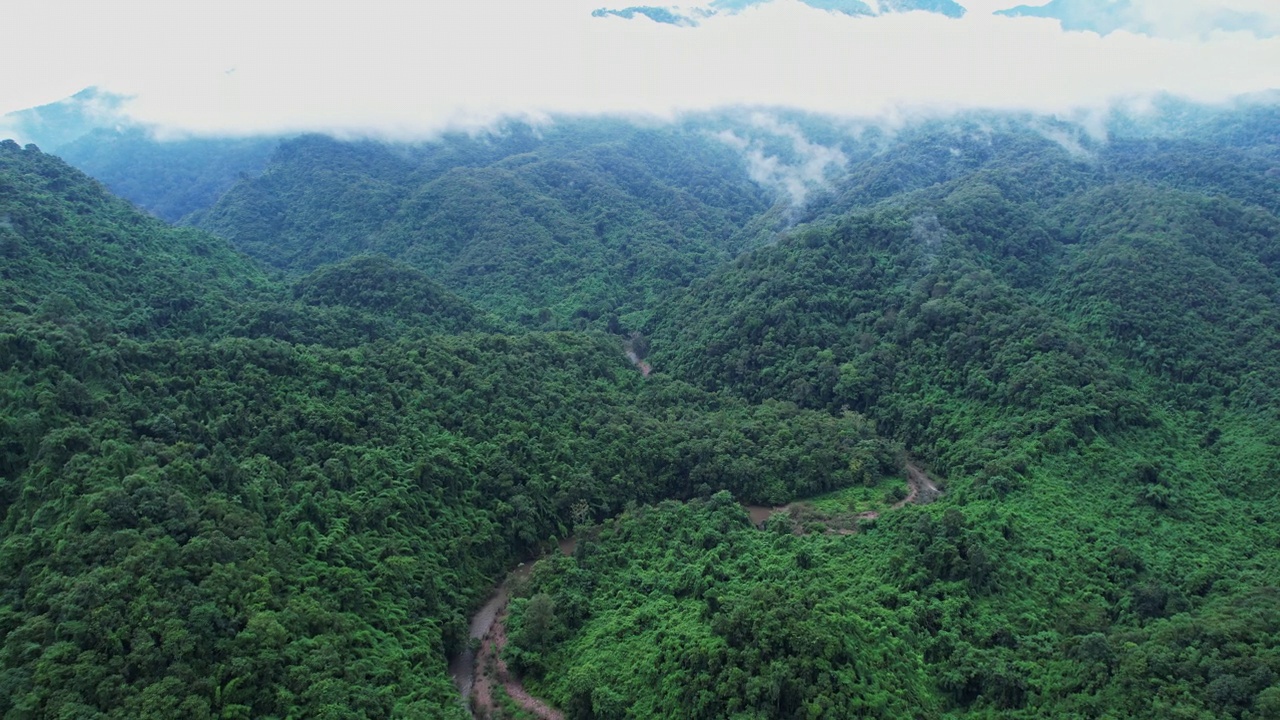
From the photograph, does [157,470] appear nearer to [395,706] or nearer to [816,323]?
[395,706]

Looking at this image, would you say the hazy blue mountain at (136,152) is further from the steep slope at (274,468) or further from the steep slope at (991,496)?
the steep slope at (991,496)

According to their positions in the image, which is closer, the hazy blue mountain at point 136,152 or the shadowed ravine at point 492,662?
the shadowed ravine at point 492,662

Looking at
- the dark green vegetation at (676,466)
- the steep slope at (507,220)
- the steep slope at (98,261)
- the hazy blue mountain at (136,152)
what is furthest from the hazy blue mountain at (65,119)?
the dark green vegetation at (676,466)

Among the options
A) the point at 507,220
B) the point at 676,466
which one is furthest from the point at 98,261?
the point at 507,220

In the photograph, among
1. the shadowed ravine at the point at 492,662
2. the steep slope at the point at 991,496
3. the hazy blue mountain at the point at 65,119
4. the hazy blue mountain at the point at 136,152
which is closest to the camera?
the steep slope at the point at 991,496

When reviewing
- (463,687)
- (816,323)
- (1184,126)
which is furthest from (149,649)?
(1184,126)

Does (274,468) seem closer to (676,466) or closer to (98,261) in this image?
(676,466)

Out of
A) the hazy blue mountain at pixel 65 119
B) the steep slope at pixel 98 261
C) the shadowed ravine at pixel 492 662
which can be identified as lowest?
the shadowed ravine at pixel 492 662

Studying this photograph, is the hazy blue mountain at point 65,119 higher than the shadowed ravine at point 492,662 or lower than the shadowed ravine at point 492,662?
higher
